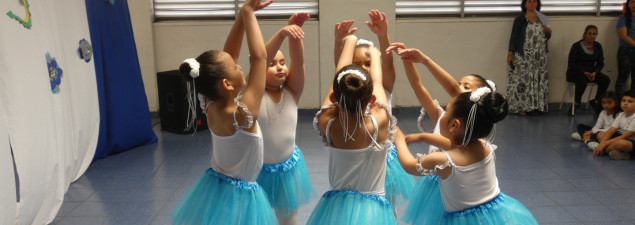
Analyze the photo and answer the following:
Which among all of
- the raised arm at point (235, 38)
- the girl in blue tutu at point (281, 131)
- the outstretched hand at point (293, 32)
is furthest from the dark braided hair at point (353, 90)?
the raised arm at point (235, 38)

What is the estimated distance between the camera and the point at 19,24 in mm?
3359

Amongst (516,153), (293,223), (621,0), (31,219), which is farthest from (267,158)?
(621,0)

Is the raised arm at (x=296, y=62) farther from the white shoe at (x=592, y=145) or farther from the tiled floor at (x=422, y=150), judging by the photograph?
the white shoe at (x=592, y=145)

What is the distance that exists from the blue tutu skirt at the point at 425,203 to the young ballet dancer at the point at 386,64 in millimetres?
90

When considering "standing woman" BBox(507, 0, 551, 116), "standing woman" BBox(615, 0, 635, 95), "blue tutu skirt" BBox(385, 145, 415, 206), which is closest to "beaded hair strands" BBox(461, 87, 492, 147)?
"blue tutu skirt" BBox(385, 145, 415, 206)

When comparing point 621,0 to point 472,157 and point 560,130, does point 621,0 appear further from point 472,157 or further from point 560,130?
point 472,157

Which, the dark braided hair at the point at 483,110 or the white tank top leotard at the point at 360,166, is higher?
the dark braided hair at the point at 483,110

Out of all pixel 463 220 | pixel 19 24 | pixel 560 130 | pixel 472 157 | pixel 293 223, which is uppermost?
pixel 19 24

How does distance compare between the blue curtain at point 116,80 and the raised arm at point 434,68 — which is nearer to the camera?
the raised arm at point 434,68

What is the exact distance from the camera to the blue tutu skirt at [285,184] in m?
2.72

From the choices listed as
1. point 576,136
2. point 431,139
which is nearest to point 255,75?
point 431,139

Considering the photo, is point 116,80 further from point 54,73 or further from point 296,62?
point 296,62

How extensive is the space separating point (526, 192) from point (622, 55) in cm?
365

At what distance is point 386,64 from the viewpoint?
272cm
